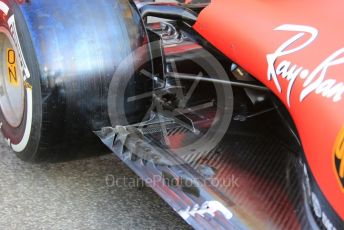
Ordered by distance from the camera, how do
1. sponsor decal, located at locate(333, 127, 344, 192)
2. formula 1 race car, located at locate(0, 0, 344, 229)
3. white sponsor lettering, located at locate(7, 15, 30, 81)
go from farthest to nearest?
white sponsor lettering, located at locate(7, 15, 30, 81) → formula 1 race car, located at locate(0, 0, 344, 229) → sponsor decal, located at locate(333, 127, 344, 192)

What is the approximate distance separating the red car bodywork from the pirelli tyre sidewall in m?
0.69

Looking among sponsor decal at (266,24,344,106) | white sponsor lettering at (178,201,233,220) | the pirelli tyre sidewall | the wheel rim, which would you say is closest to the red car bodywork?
sponsor decal at (266,24,344,106)

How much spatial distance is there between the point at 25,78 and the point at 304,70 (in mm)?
1105

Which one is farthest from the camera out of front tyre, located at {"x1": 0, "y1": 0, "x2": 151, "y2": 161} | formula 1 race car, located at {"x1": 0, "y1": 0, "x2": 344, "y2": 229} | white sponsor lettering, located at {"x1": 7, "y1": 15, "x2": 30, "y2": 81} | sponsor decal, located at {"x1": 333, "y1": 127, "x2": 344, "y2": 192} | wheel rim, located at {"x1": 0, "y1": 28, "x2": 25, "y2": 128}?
wheel rim, located at {"x1": 0, "y1": 28, "x2": 25, "y2": 128}

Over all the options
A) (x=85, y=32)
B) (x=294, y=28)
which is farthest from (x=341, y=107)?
(x=85, y=32)

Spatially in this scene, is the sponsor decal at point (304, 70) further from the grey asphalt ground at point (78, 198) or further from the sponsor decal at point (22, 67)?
the sponsor decal at point (22, 67)

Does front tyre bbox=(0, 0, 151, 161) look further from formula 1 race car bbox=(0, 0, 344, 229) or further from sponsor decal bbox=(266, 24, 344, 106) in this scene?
sponsor decal bbox=(266, 24, 344, 106)

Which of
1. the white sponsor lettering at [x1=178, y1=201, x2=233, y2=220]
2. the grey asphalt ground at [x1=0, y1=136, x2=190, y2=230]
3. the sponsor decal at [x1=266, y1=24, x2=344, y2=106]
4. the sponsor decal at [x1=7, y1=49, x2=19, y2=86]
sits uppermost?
the sponsor decal at [x1=266, y1=24, x2=344, y2=106]

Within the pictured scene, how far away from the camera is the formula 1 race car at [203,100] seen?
166cm

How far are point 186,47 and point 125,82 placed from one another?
0.53 metres

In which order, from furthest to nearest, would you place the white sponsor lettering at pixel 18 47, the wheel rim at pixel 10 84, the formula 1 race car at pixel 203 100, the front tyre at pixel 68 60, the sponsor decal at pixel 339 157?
the wheel rim at pixel 10 84
the white sponsor lettering at pixel 18 47
the front tyre at pixel 68 60
the formula 1 race car at pixel 203 100
the sponsor decal at pixel 339 157

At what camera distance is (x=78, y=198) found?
7.91 feet

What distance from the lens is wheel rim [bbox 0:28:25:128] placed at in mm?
2396

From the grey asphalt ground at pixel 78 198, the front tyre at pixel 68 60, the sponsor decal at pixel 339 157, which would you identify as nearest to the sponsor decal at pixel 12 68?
the front tyre at pixel 68 60
